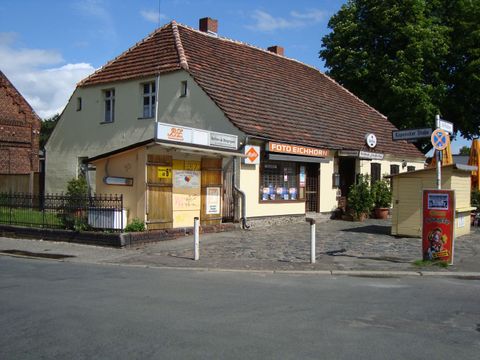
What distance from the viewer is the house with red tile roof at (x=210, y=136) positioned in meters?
15.2

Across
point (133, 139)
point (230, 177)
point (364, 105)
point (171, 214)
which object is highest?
point (364, 105)

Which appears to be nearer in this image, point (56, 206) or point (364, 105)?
point (56, 206)

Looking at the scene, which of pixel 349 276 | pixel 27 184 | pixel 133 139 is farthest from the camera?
pixel 27 184

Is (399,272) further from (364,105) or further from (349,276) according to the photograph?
(364,105)

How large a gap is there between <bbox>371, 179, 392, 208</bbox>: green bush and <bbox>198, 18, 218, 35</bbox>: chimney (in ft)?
34.3

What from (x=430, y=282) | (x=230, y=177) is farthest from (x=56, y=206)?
(x=430, y=282)

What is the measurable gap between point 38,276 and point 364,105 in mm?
23371

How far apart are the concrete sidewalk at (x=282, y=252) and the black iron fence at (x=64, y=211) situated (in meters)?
0.73

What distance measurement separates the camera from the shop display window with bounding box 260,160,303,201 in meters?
18.4

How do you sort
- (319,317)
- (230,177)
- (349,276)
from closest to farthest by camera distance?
(319,317)
(349,276)
(230,177)

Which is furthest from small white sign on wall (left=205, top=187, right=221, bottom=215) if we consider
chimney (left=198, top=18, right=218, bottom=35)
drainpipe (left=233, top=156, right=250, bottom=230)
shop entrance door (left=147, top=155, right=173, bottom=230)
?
chimney (left=198, top=18, right=218, bottom=35)

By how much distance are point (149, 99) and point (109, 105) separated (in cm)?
258

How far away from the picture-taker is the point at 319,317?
6.60m

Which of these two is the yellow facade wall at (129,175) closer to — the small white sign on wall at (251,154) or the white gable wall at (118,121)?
the small white sign on wall at (251,154)
